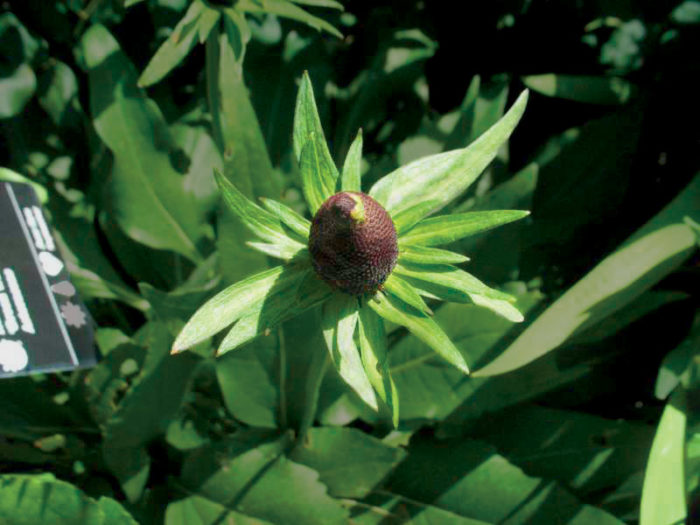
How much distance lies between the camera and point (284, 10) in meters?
0.79

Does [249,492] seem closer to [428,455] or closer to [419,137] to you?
[428,455]

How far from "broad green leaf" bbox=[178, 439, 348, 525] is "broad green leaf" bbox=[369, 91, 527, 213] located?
0.43 m

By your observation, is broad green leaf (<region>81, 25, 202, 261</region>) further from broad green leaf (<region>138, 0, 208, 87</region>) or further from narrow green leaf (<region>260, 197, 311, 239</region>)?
narrow green leaf (<region>260, 197, 311, 239</region>)

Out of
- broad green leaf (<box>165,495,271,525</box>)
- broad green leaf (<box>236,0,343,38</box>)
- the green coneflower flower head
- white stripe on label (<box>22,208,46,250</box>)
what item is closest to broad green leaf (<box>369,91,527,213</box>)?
the green coneflower flower head

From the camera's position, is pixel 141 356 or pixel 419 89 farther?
pixel 419 89

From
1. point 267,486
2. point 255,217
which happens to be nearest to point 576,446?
point 267,486

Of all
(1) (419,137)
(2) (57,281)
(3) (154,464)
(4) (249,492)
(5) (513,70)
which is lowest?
(3) (154,464)

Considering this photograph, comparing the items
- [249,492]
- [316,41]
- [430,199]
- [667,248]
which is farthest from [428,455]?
[316,41]

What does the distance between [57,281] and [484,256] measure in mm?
567

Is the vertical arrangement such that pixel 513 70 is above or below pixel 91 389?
above

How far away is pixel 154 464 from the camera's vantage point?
1.13 meters

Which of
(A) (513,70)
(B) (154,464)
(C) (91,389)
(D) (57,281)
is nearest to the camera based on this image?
(D) (57,281)

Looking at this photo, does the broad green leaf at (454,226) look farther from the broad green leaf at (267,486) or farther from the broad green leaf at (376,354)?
the broad green leaf at (267,486)

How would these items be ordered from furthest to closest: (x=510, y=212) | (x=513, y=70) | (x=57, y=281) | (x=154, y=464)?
(x=513, y=70)
(x=154, y=464)
(x=57, y=281)
(x=510, y=212)
